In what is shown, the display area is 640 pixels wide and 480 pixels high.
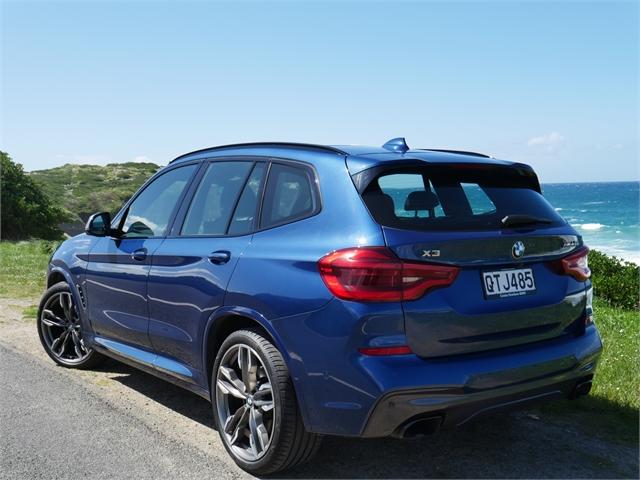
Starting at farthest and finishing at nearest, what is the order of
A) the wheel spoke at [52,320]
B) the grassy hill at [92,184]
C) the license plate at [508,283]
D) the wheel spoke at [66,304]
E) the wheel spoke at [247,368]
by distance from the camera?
1. the grassy hill at [92,184]
2. the wheel spoke at [52,320]
3. the wheel spoke at [66,304]
4. the wheel spoke at [247,368]
5. the license plate at [508,283]

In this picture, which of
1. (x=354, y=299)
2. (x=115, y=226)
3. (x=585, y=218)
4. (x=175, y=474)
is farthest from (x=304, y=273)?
(x=585, y=218)

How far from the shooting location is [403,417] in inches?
121

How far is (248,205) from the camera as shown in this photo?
400 centimetres

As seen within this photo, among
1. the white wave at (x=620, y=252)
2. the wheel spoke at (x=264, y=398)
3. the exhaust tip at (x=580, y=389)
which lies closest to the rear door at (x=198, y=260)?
the wheel spoke at (x=264, y=398)

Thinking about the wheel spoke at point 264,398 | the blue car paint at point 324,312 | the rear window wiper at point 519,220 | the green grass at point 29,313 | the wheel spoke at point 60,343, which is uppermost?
the rear window wiper at point 519,220

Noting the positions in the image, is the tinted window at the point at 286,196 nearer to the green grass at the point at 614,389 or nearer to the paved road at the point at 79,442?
the paved road at the point at 79,442

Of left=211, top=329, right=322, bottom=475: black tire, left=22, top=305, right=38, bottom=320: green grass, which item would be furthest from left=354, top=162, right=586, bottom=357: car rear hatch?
left=22, top=305, right=38, bottom=320: green grass

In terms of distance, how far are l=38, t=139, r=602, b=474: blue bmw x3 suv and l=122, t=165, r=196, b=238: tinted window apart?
24 centimetres

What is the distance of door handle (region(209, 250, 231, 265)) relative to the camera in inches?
152

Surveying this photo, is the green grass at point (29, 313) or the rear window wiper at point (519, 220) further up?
the rear window wiper at point (519, 220)

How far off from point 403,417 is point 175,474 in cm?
138

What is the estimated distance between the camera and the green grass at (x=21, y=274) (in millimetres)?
10578

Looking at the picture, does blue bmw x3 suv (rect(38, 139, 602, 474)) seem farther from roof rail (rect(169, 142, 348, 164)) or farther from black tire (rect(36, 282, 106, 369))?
black tire (rect(36, 282, 106, 369))

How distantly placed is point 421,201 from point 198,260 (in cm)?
140
